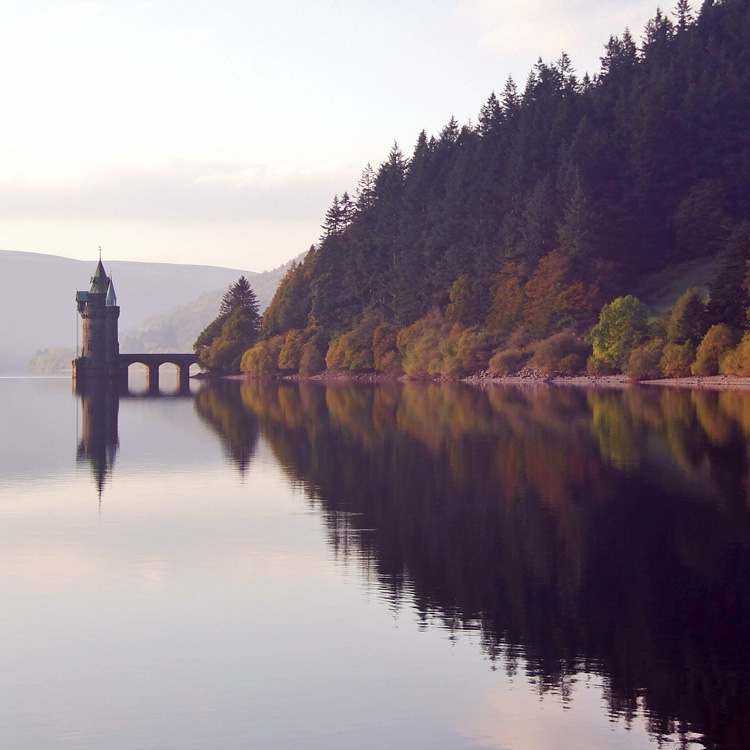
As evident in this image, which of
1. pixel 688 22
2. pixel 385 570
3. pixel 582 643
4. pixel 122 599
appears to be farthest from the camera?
pixel 688 22

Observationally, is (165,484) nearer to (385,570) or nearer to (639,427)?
(385,570)

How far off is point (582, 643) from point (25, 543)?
13260 millimetres

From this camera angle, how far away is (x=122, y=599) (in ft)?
64.8

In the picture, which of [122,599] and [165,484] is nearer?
[122,599]

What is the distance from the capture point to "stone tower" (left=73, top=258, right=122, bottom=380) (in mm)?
166375

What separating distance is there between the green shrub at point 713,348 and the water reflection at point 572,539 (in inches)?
1481

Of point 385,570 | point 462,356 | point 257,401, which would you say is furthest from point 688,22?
point 385,570

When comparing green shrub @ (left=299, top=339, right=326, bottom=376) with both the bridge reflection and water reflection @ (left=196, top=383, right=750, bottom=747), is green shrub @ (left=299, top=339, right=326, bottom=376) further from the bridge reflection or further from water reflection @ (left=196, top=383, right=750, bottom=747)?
water reflection @ (left=196, top=383, right=750, bottom=747)

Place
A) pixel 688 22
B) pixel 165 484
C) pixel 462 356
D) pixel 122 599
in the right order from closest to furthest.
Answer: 1. pixel 122 599
2. pixel 165 484
3. pixel 462 356
4. pixel 688 22

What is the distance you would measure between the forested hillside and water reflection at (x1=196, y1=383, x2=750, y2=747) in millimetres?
60151

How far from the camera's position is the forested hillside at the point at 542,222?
123 meters

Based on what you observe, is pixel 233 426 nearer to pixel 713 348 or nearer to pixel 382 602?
pixel 382 602

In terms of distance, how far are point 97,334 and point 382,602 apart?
153 metres

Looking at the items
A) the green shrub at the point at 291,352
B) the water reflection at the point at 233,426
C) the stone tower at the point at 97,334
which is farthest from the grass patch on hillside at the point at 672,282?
the stone tower at the point at 97,334
